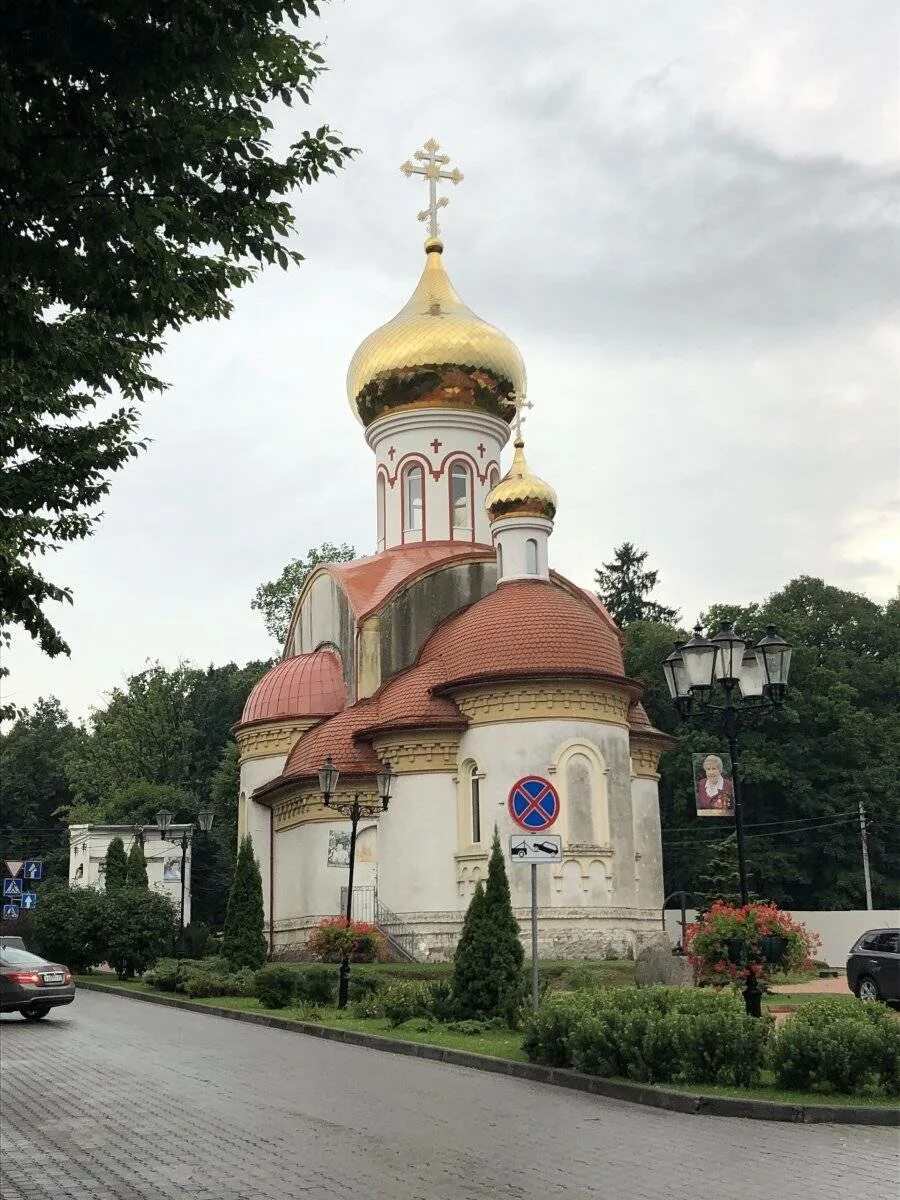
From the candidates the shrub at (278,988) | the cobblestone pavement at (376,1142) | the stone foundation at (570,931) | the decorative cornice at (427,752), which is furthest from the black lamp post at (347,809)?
the cobblestone pavement at (376,1142)

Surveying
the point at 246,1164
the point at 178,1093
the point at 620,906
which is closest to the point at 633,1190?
the point at 246,1164

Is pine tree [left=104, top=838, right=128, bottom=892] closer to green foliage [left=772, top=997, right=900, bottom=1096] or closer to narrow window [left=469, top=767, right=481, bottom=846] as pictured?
narrow window [left=469, top=767, right=481, bottom=846]

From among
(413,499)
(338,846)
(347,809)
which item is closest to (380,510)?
(413,499)

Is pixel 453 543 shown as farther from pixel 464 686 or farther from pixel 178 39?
pixel 178 39

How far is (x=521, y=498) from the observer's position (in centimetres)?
3084

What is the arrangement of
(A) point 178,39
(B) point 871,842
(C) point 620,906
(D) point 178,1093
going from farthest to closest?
(B) point 871,842, (C) point 620,906, (D) point 178,1093, (A) point 178,39

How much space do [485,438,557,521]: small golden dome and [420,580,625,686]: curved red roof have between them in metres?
1.62

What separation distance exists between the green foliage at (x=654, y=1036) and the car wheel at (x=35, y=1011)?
917 cm

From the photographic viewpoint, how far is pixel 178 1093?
11.2 metres

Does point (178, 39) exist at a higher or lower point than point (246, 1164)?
higher

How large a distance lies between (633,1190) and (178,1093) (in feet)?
→ 17.1

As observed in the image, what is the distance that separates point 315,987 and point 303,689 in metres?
14.6

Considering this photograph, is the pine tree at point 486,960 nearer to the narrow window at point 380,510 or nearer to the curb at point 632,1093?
the curb at point 632,1093

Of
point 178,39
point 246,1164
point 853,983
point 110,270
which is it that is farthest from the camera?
point 853,983
